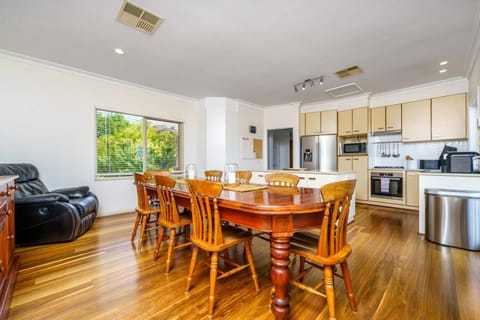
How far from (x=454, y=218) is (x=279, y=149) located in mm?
4135

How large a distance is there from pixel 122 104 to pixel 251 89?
263 centimetres

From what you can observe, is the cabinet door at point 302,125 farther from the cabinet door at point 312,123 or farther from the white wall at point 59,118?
the white wall at point 59,118

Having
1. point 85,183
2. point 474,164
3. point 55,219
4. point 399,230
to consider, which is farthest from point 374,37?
point 85,183

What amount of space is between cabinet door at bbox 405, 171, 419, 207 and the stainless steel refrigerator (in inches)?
57.7

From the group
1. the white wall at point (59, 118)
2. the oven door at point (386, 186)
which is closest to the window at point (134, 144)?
the white wall at point (59, 118)

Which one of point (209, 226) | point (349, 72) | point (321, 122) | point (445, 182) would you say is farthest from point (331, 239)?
point (321, 122)

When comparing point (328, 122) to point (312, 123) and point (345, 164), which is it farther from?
point (345, 164)

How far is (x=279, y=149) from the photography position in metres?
6.35

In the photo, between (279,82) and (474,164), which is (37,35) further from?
(474,164)

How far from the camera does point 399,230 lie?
10.6ft

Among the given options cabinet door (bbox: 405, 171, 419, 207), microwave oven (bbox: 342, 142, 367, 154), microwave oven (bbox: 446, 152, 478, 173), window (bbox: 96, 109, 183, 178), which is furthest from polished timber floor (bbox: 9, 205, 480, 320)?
microwave oven (bbox: 342, 142, 367, 154)

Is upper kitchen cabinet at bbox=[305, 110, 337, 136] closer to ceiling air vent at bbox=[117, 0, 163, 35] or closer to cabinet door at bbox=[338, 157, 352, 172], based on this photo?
cabinet door at bbox=[338, 157, 352, 172]

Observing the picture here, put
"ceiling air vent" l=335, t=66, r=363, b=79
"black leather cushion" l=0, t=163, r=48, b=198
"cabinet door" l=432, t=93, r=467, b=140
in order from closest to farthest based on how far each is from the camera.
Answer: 1. "black leather cushion" l=0, t=163, r=48, b=198
2. "ceiling air vent" l=335, t=66, r=363, b=79
3. "cabinet door" l=432, t=93, r=467, b=140

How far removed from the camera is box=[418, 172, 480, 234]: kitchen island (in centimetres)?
271
